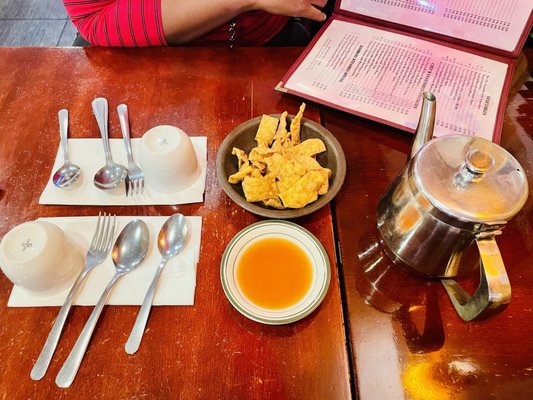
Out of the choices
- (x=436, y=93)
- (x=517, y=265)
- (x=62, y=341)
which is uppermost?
(x=436, y=93)

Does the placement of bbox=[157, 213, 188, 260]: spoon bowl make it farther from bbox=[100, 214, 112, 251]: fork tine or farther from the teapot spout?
the teapot spout

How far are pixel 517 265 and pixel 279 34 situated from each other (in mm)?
1158

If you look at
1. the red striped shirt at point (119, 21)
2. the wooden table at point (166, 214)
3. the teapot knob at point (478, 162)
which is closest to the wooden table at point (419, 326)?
the wooden table at point (166, 214)

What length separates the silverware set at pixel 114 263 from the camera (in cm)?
70

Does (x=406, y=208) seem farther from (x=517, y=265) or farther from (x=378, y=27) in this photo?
(x=378, y=27)

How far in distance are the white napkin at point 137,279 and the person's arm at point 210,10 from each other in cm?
70

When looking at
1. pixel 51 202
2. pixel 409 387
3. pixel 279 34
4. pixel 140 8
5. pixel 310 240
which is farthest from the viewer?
pixel 279 34

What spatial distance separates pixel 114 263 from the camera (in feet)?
2.65

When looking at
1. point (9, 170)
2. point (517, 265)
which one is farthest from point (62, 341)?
point (517, 265)

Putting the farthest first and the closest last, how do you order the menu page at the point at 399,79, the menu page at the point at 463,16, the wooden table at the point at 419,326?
the menu page at the point at 463,16, the menu page at the point at 399,79, the wooden table at the point at 419,326

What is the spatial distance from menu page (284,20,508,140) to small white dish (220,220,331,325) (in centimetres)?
43

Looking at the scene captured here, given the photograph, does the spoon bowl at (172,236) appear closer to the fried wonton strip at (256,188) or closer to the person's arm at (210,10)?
the fried wonton strip at (256,188)

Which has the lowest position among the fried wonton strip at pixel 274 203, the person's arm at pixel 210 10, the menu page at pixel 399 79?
the fried wonton strip at pixel 274 203

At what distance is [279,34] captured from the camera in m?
1.51
